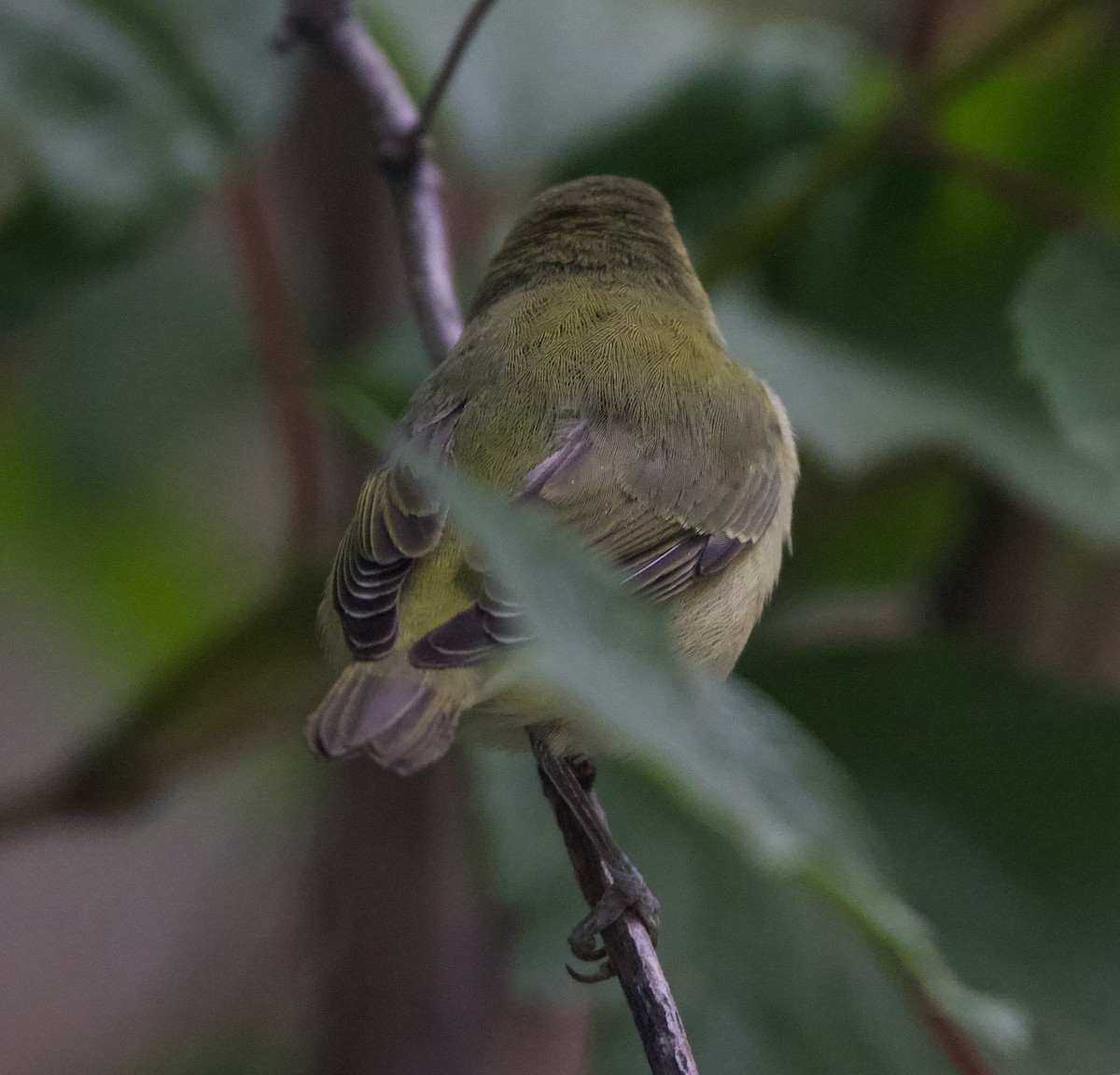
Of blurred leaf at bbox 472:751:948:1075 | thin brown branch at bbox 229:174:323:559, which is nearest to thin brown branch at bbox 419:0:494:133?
thin brown branch at bbox 229:174:323:559

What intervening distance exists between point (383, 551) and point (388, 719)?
1.01 ft

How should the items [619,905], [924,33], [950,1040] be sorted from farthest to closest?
[924,33]
[619,905]
[950,1040]

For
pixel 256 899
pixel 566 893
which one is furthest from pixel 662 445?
pixel 256 899

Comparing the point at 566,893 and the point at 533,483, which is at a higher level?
the point at 533,483

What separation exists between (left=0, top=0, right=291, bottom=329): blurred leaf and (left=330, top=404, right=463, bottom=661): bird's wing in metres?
0.81

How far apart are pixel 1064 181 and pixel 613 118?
95 centimetres

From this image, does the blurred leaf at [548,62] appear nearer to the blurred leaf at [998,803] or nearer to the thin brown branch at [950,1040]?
the blurred leaf at [998,803]

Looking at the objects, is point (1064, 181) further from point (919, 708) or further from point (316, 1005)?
point (316, 1005)

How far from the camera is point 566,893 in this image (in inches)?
81.2

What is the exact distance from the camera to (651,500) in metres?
1.88

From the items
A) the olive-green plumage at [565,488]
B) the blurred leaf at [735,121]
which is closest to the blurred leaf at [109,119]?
the olive-green plumage at [565,488]

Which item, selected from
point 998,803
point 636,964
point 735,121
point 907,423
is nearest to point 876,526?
point 907,423

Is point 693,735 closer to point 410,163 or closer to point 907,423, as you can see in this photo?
point 410,163

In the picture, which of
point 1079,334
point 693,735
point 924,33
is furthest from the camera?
point 924,33
